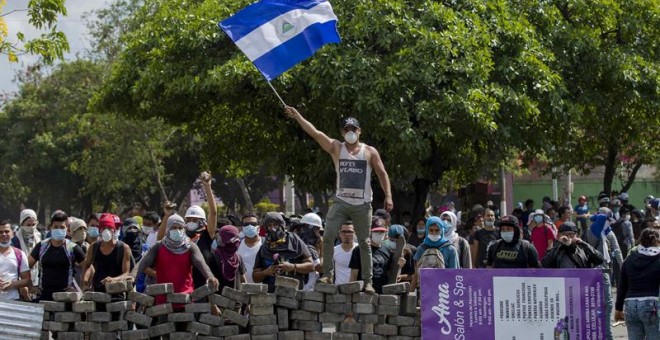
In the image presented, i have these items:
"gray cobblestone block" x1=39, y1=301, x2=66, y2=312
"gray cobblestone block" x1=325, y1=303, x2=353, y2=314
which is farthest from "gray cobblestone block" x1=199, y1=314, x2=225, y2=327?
"gray cobblestone block" x1=39, y1=301, x2=66, y2=312

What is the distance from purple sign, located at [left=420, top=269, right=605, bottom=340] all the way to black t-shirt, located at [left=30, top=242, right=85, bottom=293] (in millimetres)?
4030

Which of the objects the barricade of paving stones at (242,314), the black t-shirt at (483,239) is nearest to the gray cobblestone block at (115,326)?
the barricade of paving stones at (242,314)

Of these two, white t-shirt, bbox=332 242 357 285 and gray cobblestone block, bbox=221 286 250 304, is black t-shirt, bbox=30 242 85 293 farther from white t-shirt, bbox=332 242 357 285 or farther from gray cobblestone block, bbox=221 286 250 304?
white t-shirt, bbox=332 242 357 285

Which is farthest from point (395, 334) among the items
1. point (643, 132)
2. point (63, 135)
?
point (63, 135)

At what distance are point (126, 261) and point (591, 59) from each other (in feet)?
44.8

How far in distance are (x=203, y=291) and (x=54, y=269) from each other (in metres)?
1.88

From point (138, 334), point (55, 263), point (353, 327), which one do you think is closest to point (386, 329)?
point (353, 327)

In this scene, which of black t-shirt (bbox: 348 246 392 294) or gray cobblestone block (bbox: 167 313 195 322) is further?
black t-shirt (bbox: 348 246 392 294)

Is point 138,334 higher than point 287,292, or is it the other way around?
point 287,292

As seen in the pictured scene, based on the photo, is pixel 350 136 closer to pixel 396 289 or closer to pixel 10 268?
pixel 396 289

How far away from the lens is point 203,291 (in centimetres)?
1203

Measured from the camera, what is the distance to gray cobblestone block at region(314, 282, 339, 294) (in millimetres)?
11734

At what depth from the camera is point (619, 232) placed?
21.4m

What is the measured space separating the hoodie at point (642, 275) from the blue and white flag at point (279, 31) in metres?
3.93
